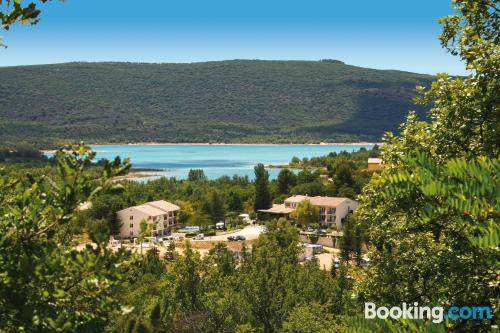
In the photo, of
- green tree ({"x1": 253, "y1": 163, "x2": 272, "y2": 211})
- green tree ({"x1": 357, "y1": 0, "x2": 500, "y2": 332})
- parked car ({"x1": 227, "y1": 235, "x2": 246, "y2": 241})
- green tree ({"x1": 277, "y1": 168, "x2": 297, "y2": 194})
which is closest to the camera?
green tree ({"x1": 357, "y1": 0, "x2": 500, "y2": 332})

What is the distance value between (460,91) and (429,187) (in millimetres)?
6886

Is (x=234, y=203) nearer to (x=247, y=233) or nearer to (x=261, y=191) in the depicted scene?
(x=261, y=191)

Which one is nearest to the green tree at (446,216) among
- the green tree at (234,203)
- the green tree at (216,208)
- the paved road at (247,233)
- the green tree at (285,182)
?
the paved road at (247,233)

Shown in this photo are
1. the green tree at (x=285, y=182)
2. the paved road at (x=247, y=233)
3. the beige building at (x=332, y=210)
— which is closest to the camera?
the paved road at (x=247, y=233)

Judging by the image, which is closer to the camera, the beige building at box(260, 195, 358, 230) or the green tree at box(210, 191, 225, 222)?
the beige building at box(260, 195, 358, 230)

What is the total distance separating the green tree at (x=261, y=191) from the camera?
66562 millimetres

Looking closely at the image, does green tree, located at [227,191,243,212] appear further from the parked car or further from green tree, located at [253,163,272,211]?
the parked car

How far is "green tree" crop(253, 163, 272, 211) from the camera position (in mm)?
66562

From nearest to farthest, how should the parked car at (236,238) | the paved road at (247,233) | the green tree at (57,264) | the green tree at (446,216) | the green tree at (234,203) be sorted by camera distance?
the green tree at (57,264)
the green tree at (446,216)
the parked car at (236,238)
the paved road at (247,233)
the green tree at (234,203)

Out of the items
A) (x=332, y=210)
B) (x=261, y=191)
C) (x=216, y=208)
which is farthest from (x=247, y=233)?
(x=261, y=191)

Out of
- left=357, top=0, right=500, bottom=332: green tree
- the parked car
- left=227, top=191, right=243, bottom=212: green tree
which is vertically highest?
left=357, top=0, right=500, bottom=332: green tree

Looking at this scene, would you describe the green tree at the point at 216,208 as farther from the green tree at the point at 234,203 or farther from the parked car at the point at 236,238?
the parked car at the point at 236,238

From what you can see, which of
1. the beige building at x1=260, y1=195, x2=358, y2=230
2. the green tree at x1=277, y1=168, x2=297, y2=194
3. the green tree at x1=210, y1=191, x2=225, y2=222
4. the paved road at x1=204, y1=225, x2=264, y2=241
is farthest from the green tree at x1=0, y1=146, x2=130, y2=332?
the green tree at x1=277, y1=168, x2=297, y2=194

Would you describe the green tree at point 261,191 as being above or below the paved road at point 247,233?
above
